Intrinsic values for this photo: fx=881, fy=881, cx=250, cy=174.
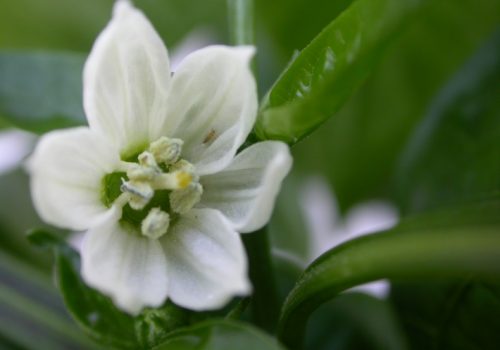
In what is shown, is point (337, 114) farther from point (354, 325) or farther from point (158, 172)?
point (158, 172)

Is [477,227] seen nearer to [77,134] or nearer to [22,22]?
[77,134]

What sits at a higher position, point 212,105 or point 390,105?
point 212,105

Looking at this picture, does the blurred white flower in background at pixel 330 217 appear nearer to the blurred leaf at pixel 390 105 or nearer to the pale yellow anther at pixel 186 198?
the blurred leaf at pixel 390 105

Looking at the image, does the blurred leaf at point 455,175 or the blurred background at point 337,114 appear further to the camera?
the blurred background at point 337,114

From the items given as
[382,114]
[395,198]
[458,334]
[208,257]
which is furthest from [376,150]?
[208,257]

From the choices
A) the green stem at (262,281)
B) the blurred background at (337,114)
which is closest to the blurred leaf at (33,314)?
the blurred background at (337,114)

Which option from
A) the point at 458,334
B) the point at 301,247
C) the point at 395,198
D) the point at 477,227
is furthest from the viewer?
the point at 301,247

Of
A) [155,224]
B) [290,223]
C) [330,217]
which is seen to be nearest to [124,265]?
[155,224]
